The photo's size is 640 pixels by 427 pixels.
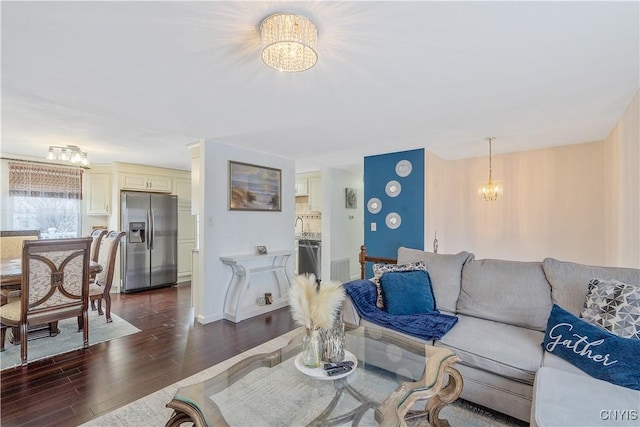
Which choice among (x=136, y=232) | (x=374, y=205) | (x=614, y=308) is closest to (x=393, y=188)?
(x=374, y=205)

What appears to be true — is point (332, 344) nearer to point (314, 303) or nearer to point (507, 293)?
point (314, 303)

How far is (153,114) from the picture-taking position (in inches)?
107

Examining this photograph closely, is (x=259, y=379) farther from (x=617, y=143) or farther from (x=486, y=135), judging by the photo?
(x=617, y=143)

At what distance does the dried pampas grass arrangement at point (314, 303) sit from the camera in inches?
61.3

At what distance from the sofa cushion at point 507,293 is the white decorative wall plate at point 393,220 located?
1.69 metres

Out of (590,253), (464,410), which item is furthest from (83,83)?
(590,253)

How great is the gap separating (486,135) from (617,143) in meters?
1.22

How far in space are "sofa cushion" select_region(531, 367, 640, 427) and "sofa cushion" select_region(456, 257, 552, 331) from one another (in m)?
0.67

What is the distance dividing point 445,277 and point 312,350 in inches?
62.2

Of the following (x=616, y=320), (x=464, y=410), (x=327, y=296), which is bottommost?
(x=464, y=410)

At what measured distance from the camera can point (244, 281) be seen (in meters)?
3.73

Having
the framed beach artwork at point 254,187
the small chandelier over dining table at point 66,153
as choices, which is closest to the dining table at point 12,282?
the small chandelier over dining table at point 66,153

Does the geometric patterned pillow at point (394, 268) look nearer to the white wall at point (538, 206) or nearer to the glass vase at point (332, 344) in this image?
the glass vase at point (332, 344)

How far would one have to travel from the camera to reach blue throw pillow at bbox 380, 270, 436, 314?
2.46 m
